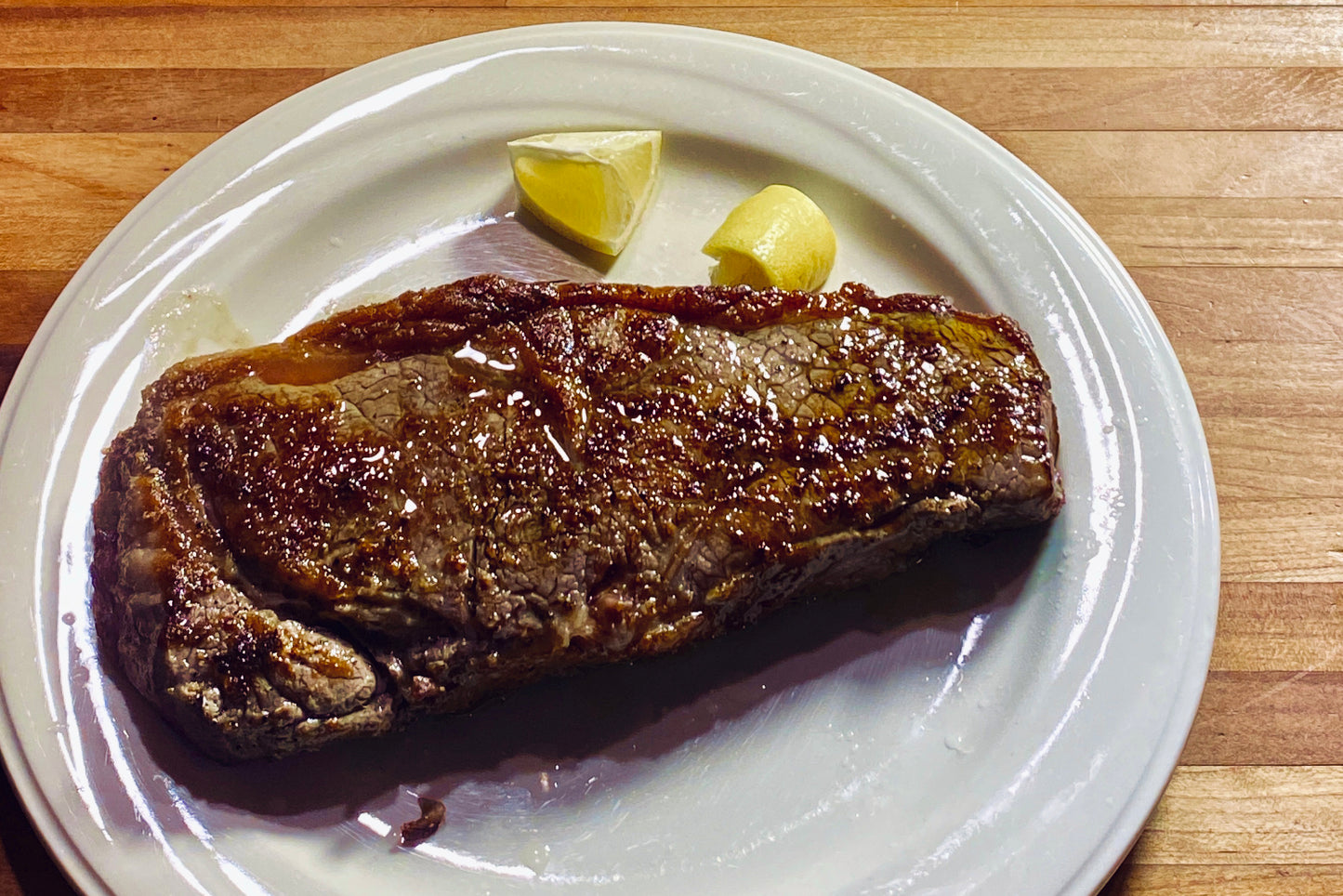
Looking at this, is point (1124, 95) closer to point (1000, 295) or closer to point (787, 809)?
point (1000, 295)

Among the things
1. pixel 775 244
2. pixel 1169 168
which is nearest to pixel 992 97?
pixel 1169 168

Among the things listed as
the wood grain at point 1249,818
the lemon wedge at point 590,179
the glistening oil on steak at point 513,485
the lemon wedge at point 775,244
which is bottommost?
the wood grain at point 1249,818

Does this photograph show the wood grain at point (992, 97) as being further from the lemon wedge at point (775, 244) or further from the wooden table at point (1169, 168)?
the lemon wedge at point (775, 244)

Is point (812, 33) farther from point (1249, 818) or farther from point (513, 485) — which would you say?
point (1249, 818)

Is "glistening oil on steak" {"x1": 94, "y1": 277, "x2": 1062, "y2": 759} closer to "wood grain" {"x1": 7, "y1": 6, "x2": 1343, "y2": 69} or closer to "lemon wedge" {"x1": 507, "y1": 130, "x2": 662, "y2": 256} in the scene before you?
"lemon wedge" {"x1": 507, "y1": 130, "x2": 662, "y2": 256}

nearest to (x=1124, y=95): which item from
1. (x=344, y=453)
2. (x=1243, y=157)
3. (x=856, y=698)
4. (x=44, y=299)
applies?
(x=1243, y=157)

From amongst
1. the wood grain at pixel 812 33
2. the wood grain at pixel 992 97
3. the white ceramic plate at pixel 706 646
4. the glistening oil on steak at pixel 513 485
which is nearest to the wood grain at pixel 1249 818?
the white ceramic plate at pixel 706 646
